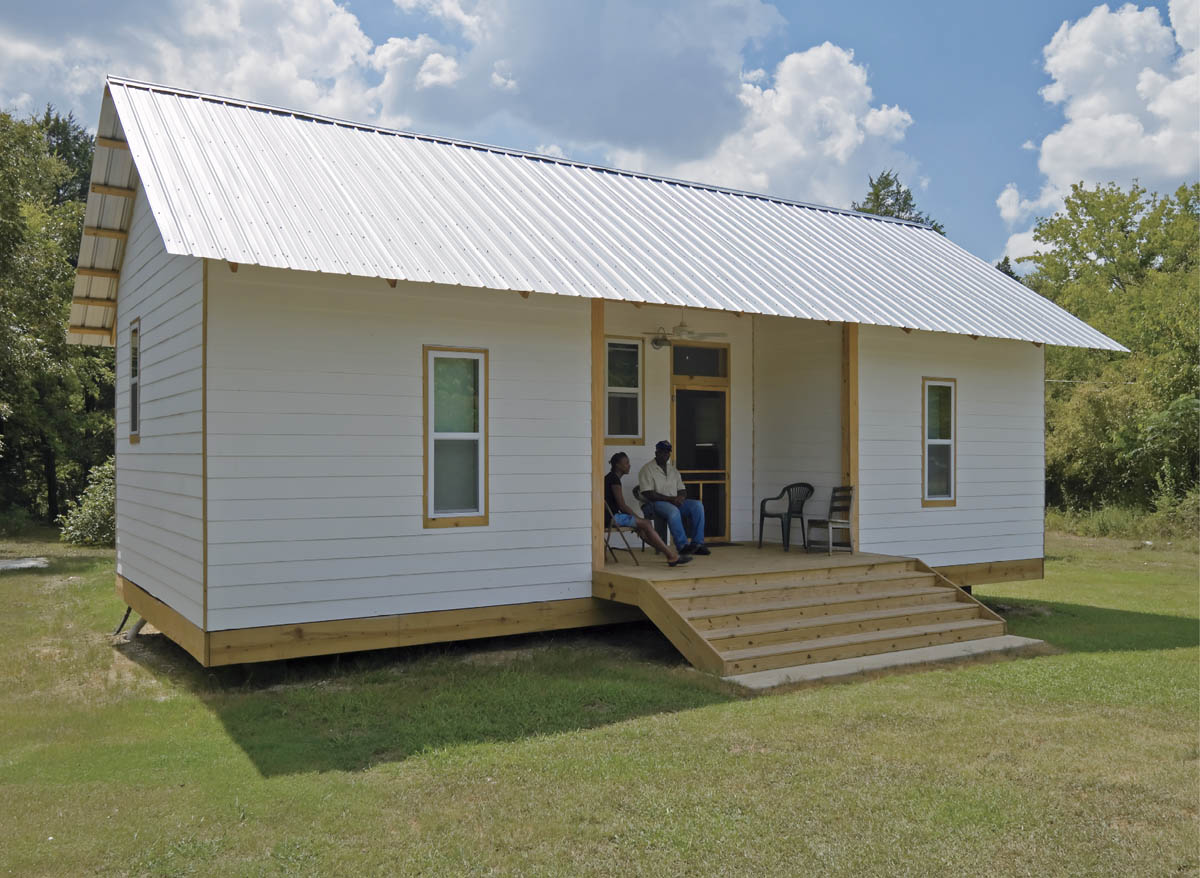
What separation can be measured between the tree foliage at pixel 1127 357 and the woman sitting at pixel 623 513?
16.8m

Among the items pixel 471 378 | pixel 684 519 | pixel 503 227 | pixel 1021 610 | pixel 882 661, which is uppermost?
pixel 503 227

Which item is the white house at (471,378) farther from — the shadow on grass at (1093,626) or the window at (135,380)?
the shadow on grass at (1093,626)

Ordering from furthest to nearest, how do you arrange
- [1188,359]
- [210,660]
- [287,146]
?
[1188,359] < [287,146] < [210,660]

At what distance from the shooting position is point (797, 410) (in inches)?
471

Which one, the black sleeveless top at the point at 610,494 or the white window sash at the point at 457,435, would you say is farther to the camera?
the black sleeveless top at the point at 610,494

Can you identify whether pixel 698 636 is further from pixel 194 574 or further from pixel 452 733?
pixel 194 574

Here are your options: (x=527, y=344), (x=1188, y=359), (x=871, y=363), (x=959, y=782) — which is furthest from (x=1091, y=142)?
(x=959, y=782)

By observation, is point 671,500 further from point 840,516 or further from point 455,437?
point 455,437

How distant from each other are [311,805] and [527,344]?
190 inches

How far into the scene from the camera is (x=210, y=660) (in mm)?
7535

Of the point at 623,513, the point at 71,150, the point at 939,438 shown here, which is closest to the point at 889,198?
the point at 71,150

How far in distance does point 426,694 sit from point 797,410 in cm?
617

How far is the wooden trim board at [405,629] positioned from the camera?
7.70 m

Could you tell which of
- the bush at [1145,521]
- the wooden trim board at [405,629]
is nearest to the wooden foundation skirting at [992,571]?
the wooden trim board at [405,629]
